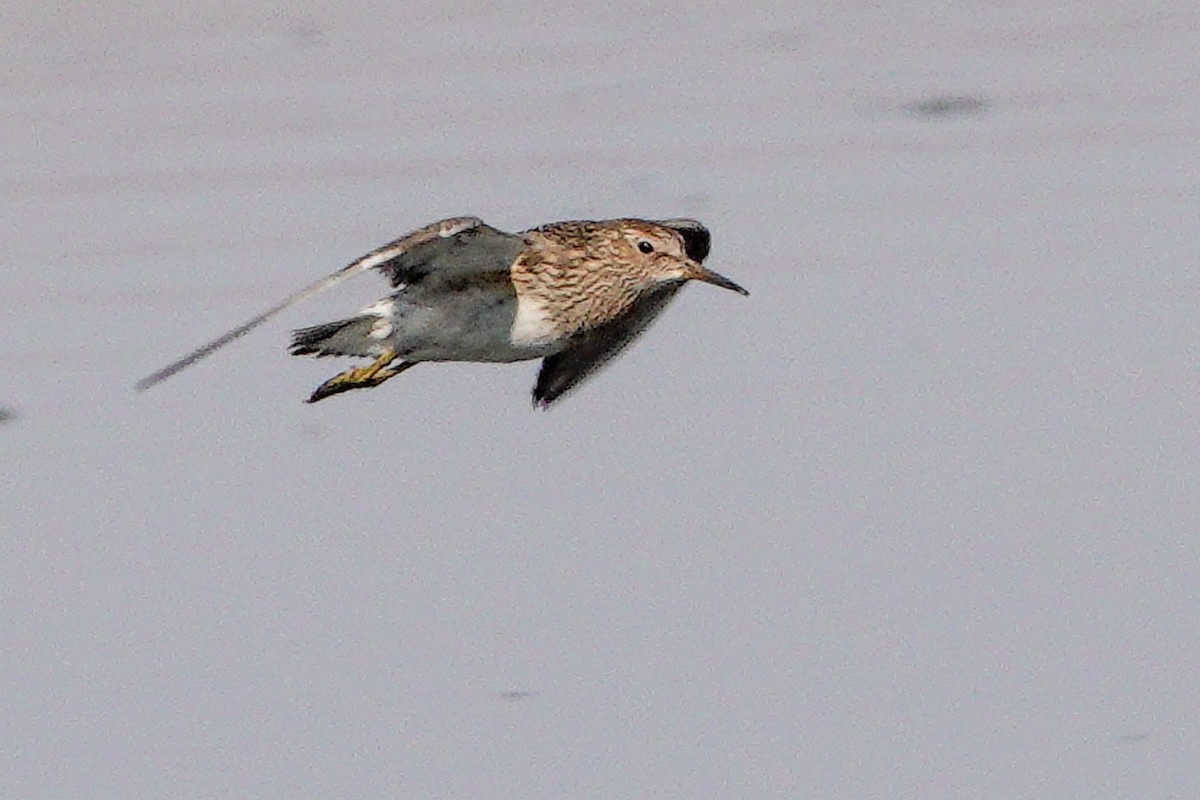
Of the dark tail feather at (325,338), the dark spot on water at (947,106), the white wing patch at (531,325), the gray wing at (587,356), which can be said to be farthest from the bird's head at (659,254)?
the dark spot on water at (947,106)

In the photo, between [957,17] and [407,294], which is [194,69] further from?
[407,294]

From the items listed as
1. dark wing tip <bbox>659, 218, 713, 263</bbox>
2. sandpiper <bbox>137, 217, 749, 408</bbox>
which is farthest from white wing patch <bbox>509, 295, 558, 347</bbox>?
dark wing tip <bbox>659, 218, 713, 263</bbox>

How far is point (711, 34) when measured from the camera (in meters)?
17.7

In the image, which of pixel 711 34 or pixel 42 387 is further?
pixel 711 34

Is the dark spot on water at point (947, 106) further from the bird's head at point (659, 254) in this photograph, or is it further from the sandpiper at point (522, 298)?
the bird's head at point (659, 254)

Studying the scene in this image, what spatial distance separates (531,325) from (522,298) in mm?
94

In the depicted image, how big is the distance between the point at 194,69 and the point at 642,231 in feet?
21.8

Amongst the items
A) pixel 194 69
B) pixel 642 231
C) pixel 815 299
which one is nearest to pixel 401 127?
pixel 194 69

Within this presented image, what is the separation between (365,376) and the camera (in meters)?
10.2

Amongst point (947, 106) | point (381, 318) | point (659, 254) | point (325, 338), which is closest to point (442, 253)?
point (381, 318)

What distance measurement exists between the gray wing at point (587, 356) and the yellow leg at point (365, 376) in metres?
0.68

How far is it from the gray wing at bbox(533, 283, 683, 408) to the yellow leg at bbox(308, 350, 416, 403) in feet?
2.23

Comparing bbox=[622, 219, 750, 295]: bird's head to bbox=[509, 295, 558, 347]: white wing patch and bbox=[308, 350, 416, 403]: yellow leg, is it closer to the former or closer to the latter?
bbox=[509, 295, 558, 347]: white wing patch

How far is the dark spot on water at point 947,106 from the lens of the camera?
1616cm
